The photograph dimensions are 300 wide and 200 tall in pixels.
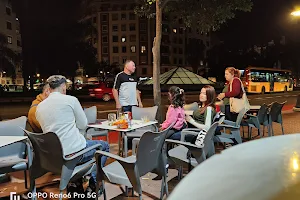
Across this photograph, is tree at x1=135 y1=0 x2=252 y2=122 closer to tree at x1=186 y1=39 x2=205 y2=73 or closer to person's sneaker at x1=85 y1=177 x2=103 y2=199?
person's sneaker at x1=85 y1=177 x2=103 y2=199

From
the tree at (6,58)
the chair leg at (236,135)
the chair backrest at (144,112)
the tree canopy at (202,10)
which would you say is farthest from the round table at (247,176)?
the tree at (6,58)

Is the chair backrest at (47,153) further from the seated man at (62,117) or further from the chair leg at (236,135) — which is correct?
the chair leg at (236,135)

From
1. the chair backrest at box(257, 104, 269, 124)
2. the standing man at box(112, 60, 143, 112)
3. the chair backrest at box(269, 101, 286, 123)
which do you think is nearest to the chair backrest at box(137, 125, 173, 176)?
the standing man at box(112, 60, 143, 112)

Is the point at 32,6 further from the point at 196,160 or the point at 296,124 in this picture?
the point at 196,160

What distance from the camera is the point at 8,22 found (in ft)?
206

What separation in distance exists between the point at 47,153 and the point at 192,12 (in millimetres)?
7571

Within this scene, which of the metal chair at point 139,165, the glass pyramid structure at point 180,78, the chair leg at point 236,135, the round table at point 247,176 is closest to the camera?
the round table at point 247,176

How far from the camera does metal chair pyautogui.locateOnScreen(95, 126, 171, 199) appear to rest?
122 inches

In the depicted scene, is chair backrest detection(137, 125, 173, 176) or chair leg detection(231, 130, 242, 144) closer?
chair backrest detection(137, 125, 173, 176)

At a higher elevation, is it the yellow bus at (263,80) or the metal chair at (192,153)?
the yellow bus at (263,80)

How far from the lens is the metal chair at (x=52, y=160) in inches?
129

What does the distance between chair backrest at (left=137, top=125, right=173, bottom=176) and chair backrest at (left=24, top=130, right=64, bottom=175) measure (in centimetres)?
86

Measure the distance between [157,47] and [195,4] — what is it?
7.09ft

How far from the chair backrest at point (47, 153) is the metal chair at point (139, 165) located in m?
0.41
